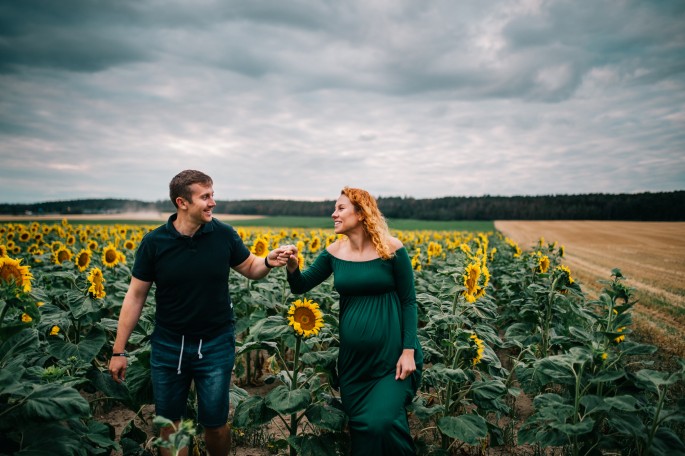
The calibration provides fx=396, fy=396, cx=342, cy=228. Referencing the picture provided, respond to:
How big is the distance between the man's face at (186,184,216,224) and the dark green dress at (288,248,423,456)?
1.15 m

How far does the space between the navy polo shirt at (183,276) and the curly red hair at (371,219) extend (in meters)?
1.22

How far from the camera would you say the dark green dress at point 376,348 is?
2.81 metres

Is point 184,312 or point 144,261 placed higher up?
point 144,261

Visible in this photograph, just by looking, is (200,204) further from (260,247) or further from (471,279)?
(260,247)

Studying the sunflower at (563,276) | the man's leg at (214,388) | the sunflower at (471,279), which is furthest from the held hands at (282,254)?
the sunflower at (563,276)

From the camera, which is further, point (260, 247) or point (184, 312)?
point (260, 247)

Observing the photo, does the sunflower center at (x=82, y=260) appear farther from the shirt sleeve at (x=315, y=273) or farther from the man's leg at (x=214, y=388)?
the shirt sleeve at (x=315, y=273)

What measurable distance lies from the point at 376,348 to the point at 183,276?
159 cm

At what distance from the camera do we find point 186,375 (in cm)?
311

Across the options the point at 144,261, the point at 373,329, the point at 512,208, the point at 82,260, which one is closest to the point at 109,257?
the point at 82,260

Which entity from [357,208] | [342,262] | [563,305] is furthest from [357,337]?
[563,305]

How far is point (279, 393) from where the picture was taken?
115 inches

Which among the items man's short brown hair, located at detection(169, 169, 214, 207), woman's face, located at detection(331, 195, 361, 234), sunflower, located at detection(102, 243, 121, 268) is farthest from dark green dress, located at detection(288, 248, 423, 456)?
sunflower, located at detection(102, 243, 121, 268)

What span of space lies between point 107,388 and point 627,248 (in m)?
30.3
